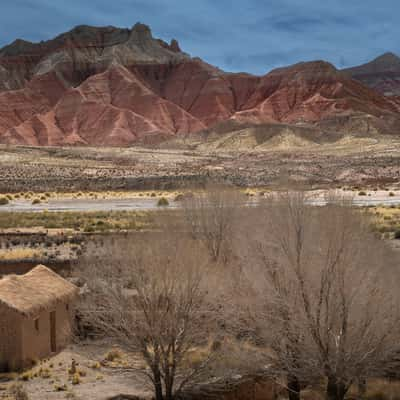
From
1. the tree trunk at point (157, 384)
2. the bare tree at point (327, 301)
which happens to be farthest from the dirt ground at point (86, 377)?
the bare tree at point (327, 301)

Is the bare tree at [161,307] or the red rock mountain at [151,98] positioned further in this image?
the red rock mountain at [151,98]

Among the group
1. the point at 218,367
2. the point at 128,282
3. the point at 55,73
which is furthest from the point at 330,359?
the point at 55,73

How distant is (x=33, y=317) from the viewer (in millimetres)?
16188

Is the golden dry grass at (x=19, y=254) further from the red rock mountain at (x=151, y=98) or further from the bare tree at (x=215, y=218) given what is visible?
the red rock mountain at (x=151, y=98)

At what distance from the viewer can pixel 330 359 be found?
492 inches

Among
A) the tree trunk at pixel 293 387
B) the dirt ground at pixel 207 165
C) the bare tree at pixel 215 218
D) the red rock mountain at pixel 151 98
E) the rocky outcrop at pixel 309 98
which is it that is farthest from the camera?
the rocky outcrop at pixel 309 98

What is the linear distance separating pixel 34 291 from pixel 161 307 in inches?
193

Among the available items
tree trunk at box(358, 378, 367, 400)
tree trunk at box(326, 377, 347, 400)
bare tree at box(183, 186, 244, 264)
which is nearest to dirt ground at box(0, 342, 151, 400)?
tree trunk at box(326, 377, 347, 400)

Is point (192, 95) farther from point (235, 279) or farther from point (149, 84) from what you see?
point (235, 279)

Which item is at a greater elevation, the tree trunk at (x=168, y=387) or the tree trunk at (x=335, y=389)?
the tree trunk at (x=335, y=389)

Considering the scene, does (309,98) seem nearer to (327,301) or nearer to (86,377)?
(86,377)

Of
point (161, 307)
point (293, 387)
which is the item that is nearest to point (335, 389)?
point (293, 387)

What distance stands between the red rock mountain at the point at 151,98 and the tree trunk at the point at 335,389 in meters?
131

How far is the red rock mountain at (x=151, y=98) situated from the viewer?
154625mm
